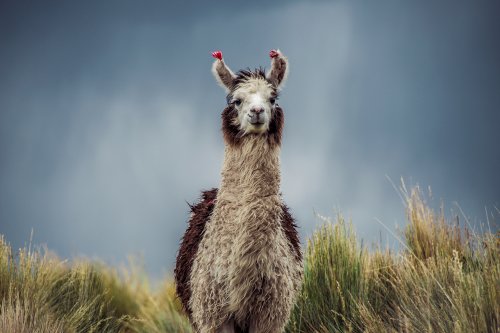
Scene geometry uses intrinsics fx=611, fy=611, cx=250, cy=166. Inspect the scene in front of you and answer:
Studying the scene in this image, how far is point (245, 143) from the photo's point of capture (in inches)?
193

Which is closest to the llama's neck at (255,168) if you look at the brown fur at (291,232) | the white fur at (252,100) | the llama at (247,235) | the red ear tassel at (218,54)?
the llama at (247,235)

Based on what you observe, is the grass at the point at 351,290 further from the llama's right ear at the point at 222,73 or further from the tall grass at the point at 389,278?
the llama's right ear at the point at 222,73

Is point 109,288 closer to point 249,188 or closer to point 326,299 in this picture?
point 326,299

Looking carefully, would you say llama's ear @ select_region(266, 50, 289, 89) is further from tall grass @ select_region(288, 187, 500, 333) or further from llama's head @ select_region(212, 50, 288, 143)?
tall grass @ select_region(288, 187, 500, 333)

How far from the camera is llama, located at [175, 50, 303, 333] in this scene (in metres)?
4.82

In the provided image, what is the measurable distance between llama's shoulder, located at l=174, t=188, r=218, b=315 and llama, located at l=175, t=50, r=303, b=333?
22 cm

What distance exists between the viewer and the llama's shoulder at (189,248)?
5465mm

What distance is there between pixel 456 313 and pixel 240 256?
1728 millimetres

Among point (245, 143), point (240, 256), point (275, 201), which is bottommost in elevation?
point (240, 256)

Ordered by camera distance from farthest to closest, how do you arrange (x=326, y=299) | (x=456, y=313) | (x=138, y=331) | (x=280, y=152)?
(x=138, y=331)
(x=326, y=299)
(x=280, y=152)
(x=456, y=313)

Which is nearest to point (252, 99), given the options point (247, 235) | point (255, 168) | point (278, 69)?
point (255, 168)

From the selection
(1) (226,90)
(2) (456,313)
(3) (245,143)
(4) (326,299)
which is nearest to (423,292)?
(2) (456,313)

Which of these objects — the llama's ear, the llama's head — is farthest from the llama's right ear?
the llama's ear

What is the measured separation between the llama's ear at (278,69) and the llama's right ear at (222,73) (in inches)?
13.0
